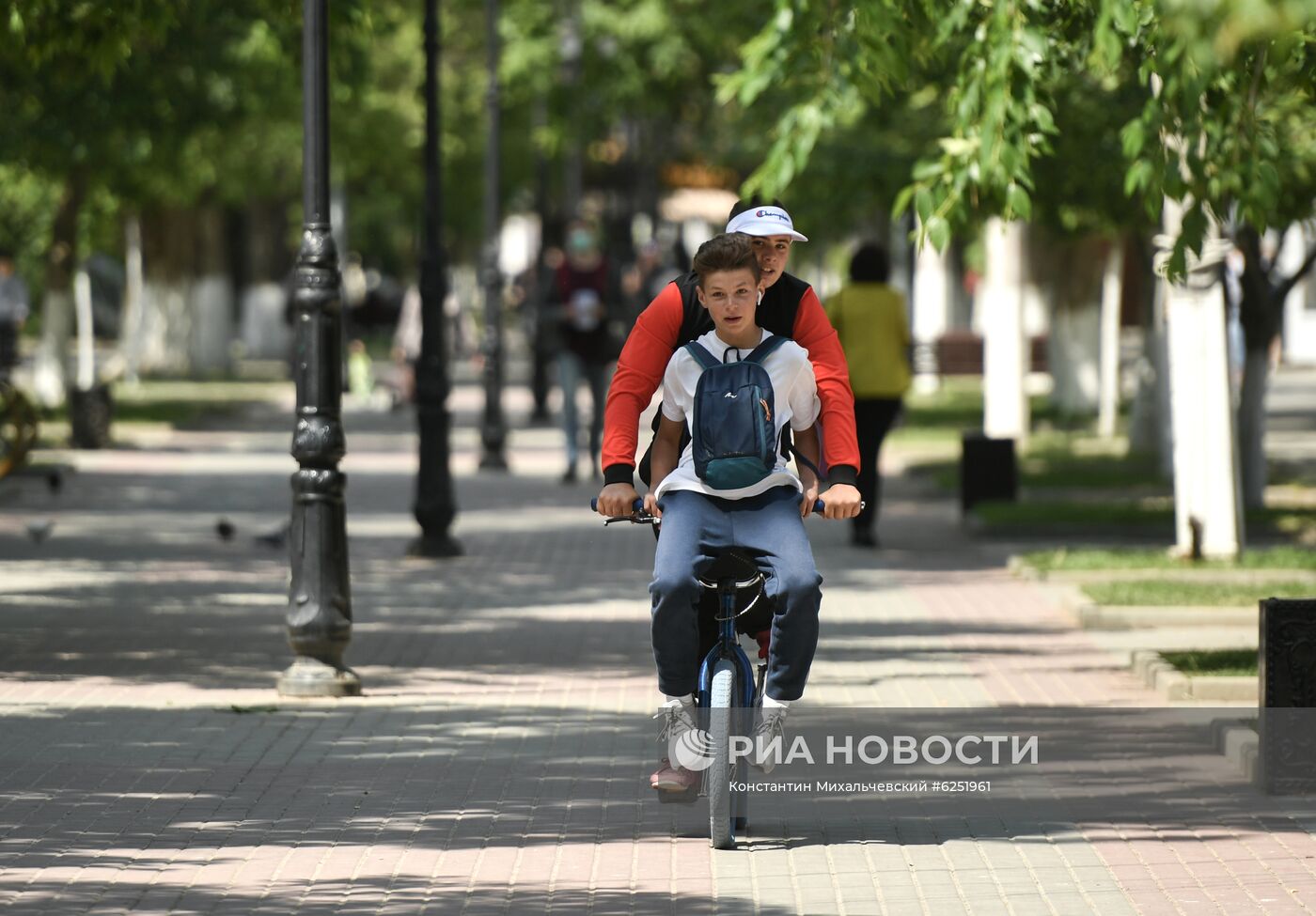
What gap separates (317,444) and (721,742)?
3.64m

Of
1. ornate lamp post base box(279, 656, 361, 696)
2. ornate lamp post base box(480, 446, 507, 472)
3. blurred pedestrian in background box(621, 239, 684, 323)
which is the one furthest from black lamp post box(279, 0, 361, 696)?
blurred pedestrian in background box(621, 239, 684, 323)

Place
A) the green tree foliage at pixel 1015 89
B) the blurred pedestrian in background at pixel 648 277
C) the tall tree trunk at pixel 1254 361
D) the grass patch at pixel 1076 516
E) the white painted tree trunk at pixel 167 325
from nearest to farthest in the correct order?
the green tree foliage at pixel 1015 89 < the grass patch at pixel 1076 516 < the tall tree trunk at pixel 1254 361 < the blurred pedestrian in background at pixel 648 277 < the white painted tree trunk at pixel 167 325

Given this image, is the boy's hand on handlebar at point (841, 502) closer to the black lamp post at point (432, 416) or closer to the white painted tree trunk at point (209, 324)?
the black lamp post at point (432, 416)

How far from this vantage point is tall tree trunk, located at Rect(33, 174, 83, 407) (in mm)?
26547

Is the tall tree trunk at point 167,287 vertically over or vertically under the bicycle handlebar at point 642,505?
over

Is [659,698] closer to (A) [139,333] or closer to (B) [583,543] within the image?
(B) [583,543]

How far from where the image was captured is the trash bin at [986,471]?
1761 cm

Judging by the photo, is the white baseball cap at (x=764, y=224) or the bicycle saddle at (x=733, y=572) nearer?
the bicycle saddle at (x=733, y=572)

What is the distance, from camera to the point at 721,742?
677 cm

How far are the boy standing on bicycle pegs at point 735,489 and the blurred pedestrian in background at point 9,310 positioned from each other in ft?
68.3

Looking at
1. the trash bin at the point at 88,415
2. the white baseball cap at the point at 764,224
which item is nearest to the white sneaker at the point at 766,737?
the white baseball cap at the point at 764,224

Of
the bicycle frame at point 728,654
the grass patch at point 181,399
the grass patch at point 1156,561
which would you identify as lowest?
the grass patch at point 1156,561

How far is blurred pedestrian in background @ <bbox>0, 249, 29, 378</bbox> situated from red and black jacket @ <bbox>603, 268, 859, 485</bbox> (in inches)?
812

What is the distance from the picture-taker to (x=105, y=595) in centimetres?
1327
